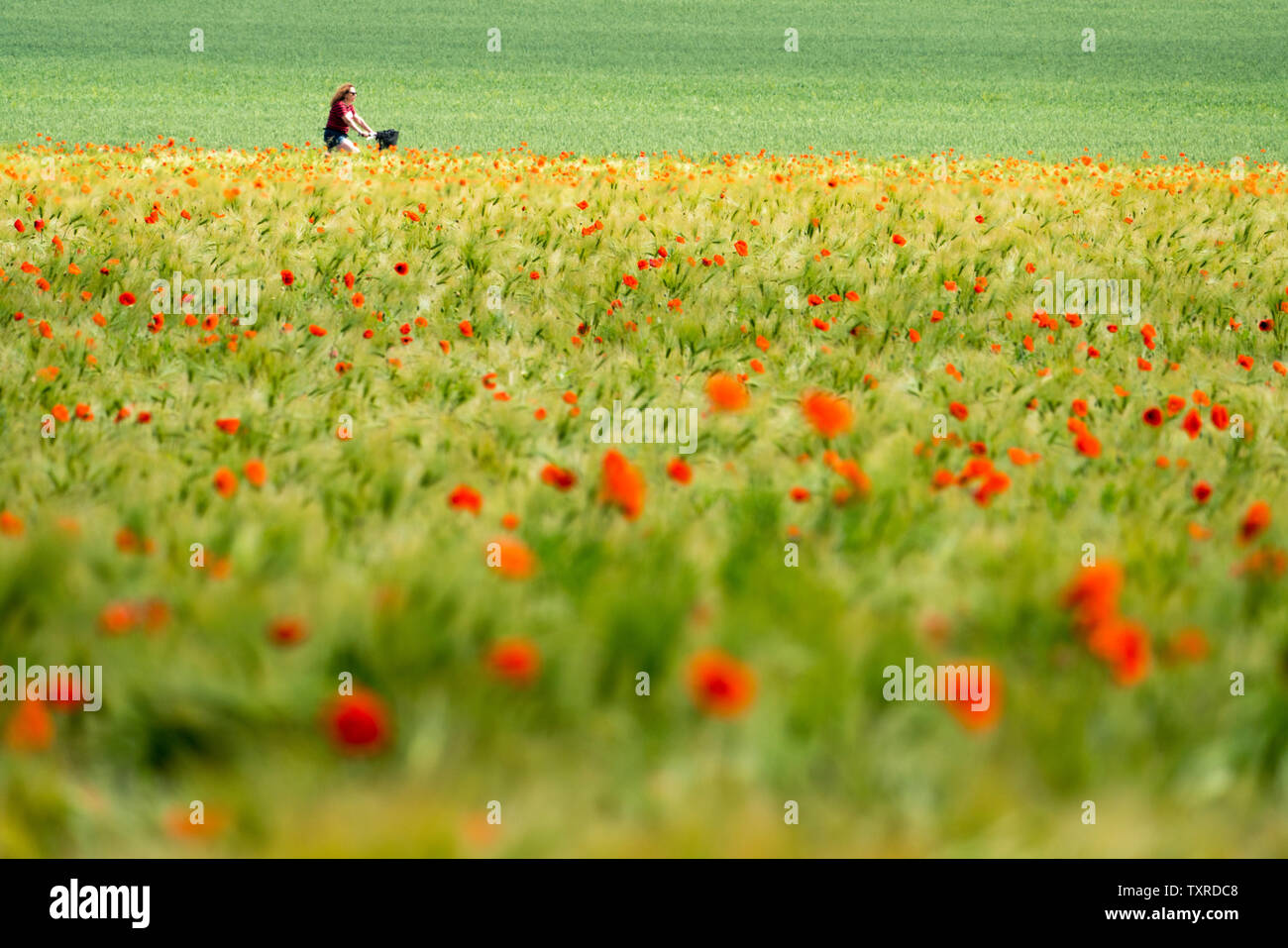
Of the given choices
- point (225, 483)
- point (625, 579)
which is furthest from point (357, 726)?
point (225, 483)

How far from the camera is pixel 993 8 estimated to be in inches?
1528

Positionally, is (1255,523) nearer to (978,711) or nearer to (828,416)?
(828,416)

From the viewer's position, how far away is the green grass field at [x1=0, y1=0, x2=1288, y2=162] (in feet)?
72.0

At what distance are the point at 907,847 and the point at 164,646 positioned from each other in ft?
3.90

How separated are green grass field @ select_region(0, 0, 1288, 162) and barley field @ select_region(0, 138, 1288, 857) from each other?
16263 millimetres

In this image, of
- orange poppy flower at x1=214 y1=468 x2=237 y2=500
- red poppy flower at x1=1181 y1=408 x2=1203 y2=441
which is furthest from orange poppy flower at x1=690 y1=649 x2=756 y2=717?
red poppy flower at x1=1181 y1=408 x2=1203 y2=441

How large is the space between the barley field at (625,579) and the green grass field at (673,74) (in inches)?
640

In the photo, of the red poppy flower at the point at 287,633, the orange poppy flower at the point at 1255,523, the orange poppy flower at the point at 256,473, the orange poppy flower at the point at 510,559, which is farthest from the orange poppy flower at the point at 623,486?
the orange poppy flower at the point at 1255,523

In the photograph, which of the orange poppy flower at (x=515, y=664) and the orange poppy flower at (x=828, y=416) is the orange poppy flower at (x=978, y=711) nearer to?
the orange poppy flower at (x=515, y=664)

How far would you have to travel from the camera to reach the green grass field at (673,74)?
72.0 feet

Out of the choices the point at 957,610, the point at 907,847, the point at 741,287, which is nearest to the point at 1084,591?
the point at 957,610

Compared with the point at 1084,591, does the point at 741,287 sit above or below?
above
